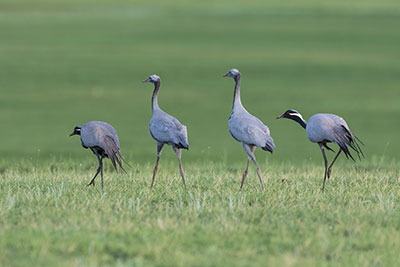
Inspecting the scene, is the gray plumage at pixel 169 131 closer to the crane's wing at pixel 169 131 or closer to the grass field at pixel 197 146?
the crane's wing at pixel 169 131

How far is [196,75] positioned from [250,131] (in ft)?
58.9

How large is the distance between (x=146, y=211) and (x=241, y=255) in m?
1.91

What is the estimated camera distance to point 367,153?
15.2m

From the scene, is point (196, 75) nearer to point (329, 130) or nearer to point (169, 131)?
point (169, 131)

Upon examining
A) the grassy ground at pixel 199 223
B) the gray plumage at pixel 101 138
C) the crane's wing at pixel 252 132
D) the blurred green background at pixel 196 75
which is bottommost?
the grassy ground at pixel 199 223

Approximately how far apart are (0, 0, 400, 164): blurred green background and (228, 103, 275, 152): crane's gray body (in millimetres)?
3788

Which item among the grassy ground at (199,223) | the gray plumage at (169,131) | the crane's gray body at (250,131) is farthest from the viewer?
the gray plumage at (169,131)

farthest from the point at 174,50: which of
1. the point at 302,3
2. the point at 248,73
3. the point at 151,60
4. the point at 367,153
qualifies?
the point at 302,3

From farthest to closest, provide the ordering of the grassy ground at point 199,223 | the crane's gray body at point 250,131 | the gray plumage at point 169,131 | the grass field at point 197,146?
1. the gray plumage at point 169,131
2. the crane's gray body at point 250,131
3. the grass field at point 197,146
4. the grassy ground at point 199,223

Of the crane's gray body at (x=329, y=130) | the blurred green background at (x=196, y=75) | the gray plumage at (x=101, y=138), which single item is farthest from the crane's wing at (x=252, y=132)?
the blurred green background at (x=196, y=75)

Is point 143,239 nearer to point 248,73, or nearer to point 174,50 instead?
point 248,73

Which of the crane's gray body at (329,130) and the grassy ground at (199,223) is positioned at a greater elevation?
the crane's gray body at (329,130)

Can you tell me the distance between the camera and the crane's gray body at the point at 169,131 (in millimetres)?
9812

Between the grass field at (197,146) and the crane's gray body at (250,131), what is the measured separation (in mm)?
661
